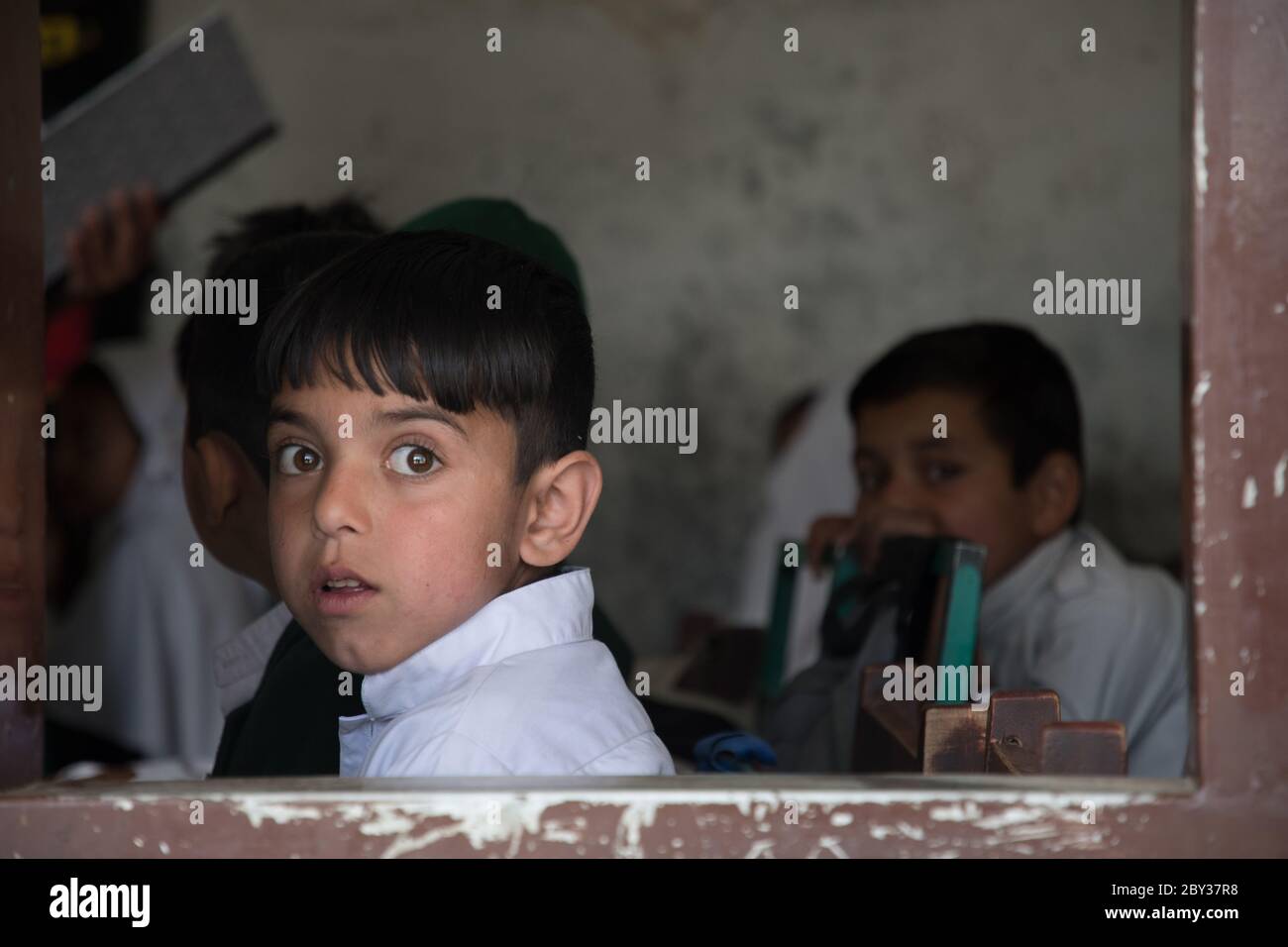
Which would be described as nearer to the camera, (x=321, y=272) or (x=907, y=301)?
(x=321, y=272)

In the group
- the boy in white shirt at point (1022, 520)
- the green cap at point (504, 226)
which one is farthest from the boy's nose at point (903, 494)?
the green cap at point (504, 226)

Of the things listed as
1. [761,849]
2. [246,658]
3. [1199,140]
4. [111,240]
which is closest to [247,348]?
[246,658]

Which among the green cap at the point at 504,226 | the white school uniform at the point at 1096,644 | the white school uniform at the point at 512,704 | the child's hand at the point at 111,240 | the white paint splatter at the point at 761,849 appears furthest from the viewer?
the child's hand at the point at 111,240

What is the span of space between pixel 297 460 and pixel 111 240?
2.20m

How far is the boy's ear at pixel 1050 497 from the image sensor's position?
2385mm

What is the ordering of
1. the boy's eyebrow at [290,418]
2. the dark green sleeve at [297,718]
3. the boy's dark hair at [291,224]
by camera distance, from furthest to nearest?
the boy's dark hair at [291,224], the dark green sleeve at [297,718], the boy's eyebrow at [290,418]

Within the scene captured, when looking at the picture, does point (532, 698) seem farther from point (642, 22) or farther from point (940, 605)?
point (642, 22)

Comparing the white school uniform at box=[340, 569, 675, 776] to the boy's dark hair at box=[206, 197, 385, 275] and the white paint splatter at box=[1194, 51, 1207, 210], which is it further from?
the boy's dark hair at box=[206, 197, 385, 275]

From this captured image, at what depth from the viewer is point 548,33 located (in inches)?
157

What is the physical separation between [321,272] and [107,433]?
7.37 ft

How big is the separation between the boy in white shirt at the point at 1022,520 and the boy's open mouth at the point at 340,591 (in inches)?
51.3

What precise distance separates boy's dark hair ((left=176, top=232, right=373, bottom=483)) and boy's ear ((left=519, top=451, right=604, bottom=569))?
414mm

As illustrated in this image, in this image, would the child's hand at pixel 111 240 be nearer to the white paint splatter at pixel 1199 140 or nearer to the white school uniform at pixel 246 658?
the white school uniform at pixel 246 658
